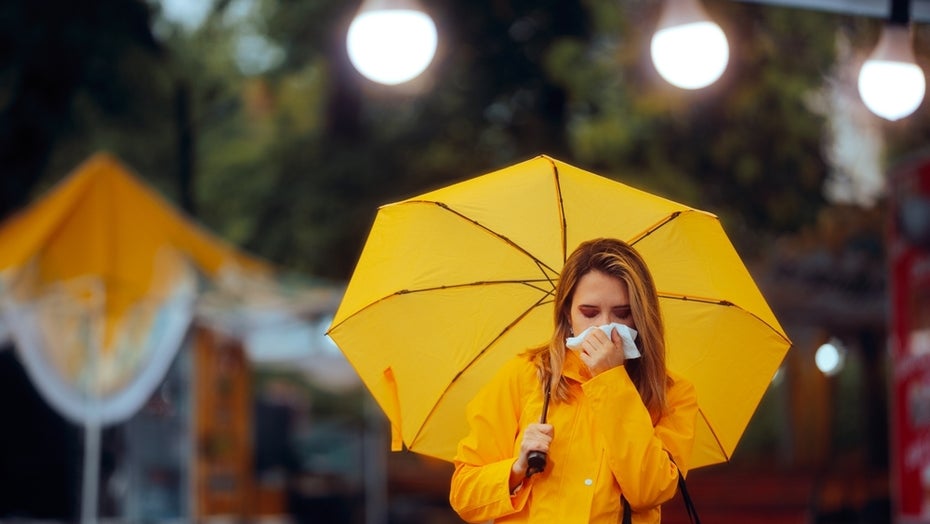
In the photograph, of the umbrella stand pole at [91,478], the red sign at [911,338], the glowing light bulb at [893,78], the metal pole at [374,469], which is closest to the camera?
the glowing light bulb at [893,78]

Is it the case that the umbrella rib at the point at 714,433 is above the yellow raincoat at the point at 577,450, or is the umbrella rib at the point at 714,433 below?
above

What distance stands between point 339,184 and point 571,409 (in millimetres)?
16571

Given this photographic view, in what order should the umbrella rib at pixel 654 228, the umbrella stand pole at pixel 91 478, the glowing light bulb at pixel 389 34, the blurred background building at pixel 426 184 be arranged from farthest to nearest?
the blurred background building at pixel 426 184
the umbrella stand pole at pixel 91 478
the glowing light bulb at pixel 389 34
the umbrella rib at pixel 654 228

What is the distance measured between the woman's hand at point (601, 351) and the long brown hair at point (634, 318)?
3.7 inches

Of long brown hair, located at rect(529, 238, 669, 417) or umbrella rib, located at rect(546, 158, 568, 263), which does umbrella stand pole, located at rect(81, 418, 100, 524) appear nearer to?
umbrella rib, located at rect(546, 158, 568, 263)

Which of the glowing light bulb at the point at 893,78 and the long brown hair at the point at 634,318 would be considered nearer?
the long brown hair at the point at 634,318

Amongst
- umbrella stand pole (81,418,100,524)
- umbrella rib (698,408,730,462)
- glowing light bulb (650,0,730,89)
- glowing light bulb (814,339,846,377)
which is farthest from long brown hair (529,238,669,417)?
glowing light bulb (814,339,846,377)

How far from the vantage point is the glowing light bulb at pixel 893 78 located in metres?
7.32

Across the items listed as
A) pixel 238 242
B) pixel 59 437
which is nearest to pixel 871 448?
pixel 238 242

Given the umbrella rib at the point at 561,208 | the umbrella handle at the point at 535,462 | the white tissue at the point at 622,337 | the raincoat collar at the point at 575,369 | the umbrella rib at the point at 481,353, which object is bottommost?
the umbrella handle at the point at 535,462

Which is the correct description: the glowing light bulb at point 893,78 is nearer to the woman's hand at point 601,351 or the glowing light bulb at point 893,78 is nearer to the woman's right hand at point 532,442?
the woman's hand at point 601,351

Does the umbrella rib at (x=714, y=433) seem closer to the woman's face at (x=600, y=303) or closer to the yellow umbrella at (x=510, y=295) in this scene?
the yellow umbrella at (x=510, y=295)

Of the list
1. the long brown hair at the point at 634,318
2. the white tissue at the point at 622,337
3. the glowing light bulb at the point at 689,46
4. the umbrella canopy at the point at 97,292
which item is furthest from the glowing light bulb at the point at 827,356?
the white tissue at the point at 622,337

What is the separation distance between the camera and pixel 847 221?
739 inches
